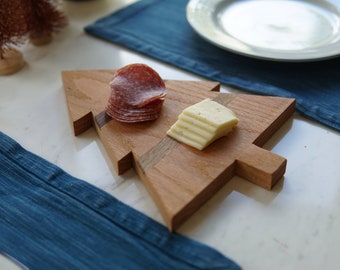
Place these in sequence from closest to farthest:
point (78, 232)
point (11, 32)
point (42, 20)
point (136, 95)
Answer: point (78, 232) → point (136, 95) → point (11, 32) → point (42, 20)

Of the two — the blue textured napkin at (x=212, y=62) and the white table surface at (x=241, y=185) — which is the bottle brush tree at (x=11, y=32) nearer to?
the white table surface at (x=241, y=185)

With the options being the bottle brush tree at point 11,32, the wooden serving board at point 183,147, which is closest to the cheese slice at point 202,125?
the wooden serving board at point 183,147

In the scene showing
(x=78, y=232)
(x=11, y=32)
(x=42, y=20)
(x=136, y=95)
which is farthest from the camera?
(x=42, y=20)

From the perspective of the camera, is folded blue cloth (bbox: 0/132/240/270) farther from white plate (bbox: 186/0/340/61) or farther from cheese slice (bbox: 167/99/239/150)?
white plate (bbox: 186/0/340/61)

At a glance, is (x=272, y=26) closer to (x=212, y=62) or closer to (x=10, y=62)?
(x=212, y=62)

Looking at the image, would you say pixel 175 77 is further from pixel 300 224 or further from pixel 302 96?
pixel 300 224

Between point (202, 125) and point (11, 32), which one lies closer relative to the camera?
point (202, 125)

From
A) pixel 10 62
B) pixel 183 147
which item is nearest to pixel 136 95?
pixel 183 147
